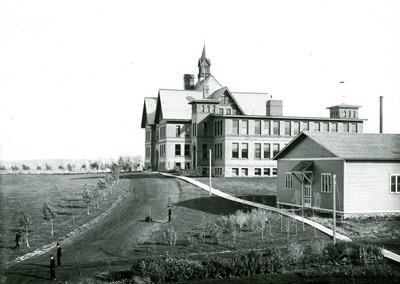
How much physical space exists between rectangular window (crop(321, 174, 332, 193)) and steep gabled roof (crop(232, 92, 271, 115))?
3815 centimetres

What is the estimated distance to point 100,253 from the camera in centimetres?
2891

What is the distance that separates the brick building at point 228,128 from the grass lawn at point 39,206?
13.7m

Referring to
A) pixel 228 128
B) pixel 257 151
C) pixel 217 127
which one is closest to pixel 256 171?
pixel 257 151

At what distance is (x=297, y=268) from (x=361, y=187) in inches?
597

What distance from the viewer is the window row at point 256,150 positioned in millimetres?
67688

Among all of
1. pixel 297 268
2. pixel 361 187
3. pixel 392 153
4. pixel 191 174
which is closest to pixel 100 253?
pixel 297 268

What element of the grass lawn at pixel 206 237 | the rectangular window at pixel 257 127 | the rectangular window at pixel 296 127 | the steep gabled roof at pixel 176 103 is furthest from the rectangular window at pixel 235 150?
the grass lawn at pixel 206 237

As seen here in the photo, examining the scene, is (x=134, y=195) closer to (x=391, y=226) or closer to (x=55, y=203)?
(x=55, y=203)

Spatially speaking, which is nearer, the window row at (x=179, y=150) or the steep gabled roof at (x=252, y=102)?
the window row at (x=179, y=150)

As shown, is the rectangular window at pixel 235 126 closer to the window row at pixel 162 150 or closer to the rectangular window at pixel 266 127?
the rectangular window at pixel 266 127

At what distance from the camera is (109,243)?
3153 centimetres

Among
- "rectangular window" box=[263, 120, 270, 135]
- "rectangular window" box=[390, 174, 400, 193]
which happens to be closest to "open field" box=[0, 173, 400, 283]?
"rectangular window" box=[390, 174, 400, 193]

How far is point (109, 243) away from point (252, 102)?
51.4 meters

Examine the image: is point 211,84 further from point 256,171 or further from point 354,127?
point 354,127
